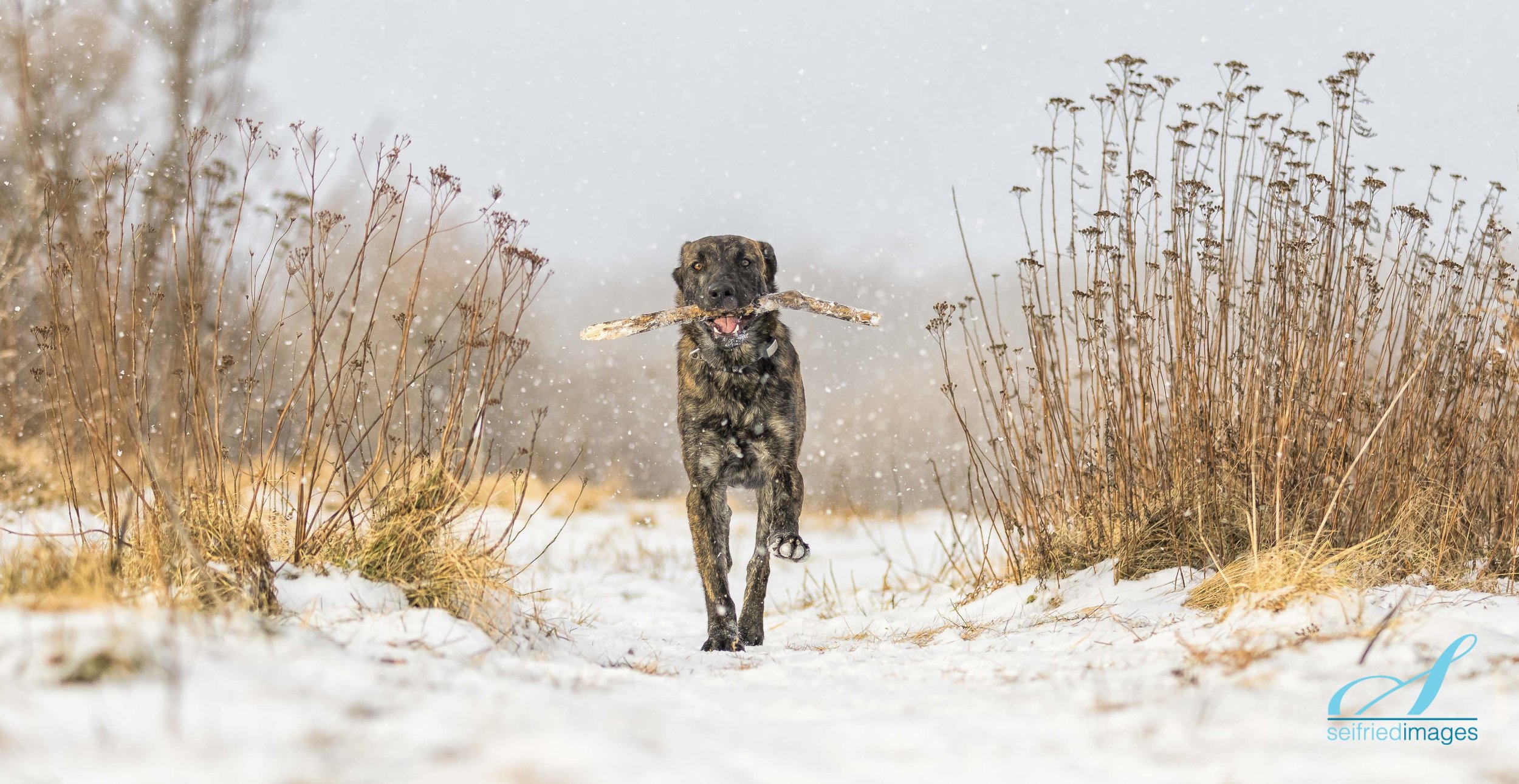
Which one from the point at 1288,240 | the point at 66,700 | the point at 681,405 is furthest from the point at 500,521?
the point at 1288,240

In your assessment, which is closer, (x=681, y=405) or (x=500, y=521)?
(x=500, y=521)

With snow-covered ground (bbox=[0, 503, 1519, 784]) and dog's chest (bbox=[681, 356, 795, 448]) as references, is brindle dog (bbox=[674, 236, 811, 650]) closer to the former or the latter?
dog's chest (bbox=[681, 356, 795, 448])

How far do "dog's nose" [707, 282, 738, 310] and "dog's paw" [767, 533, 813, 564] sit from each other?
3.80ft

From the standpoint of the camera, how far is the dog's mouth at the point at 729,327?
185 inches

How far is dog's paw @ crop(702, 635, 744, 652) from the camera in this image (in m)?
4.27

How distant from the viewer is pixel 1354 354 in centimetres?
439

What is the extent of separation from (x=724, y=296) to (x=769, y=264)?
2.50 feet

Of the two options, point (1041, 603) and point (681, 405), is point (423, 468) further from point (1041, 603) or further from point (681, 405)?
point (1041, 603)

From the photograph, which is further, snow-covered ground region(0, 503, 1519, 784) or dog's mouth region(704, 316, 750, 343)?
dog's mouth region(704, 316, 750, 343)

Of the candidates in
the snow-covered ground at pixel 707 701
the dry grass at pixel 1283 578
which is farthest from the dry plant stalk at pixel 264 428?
the dry grass at pixel 1283 578

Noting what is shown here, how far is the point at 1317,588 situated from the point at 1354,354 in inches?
71.0

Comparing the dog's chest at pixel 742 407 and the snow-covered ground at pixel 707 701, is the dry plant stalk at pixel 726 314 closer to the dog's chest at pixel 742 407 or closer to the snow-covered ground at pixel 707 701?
the dog's chest at pixel 742 407

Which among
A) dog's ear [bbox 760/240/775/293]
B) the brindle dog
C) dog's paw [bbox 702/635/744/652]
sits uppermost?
dog's ear [bbox 760/240/775/293]

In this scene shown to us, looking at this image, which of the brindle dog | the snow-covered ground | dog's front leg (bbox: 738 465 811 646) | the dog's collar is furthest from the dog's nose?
the snow-covered ground
